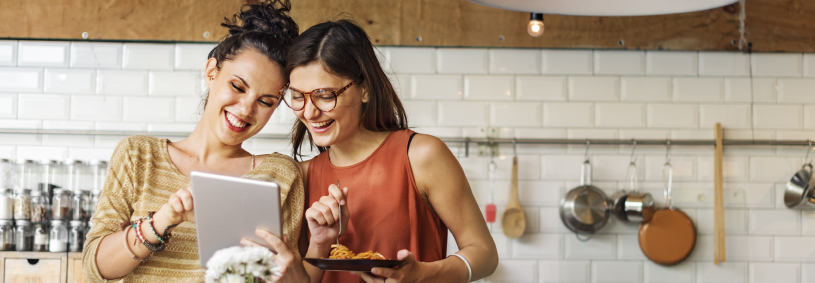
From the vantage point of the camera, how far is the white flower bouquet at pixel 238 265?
92cm

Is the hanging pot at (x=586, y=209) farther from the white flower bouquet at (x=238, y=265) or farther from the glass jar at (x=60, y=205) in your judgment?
the glass jar at (x=60, y=205)

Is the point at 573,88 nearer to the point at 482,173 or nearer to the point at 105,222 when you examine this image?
the point at 482,173

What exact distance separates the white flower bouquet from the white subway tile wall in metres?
1.96

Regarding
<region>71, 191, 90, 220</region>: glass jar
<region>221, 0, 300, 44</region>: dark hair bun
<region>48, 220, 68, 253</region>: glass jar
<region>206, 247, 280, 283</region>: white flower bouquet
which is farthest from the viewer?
<region>71, 191, 90, 220</region>: glass jar

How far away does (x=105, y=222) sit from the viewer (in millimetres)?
1300

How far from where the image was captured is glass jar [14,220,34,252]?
2.54 m

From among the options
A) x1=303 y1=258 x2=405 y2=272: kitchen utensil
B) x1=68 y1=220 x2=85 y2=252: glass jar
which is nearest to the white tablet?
x1=303 y1=258 x2=405 y2=272: kitchen utensil

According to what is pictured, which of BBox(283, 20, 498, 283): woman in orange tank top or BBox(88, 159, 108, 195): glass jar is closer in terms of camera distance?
BBox(283, 20, 498, 283): woman in orange tank top

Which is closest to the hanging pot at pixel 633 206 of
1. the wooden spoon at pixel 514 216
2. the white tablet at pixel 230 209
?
the wooden spoon at pixel 514 216

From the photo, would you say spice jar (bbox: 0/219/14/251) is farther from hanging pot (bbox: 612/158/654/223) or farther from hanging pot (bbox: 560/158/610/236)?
hanging pot (bbox: 612/158/654/223)

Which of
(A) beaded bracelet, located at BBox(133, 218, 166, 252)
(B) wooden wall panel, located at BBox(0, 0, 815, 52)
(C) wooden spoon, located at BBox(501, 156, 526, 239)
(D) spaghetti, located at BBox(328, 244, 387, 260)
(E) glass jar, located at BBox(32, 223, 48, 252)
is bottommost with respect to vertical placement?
(E) glass jar, located at BBox(32, 223, 48, 252)

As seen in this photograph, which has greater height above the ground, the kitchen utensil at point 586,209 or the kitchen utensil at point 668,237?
the kitchen utensil at point 586,209

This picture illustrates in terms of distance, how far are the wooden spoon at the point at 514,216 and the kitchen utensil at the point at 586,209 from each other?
21 cm

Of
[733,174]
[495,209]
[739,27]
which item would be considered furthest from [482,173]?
[739,27]
